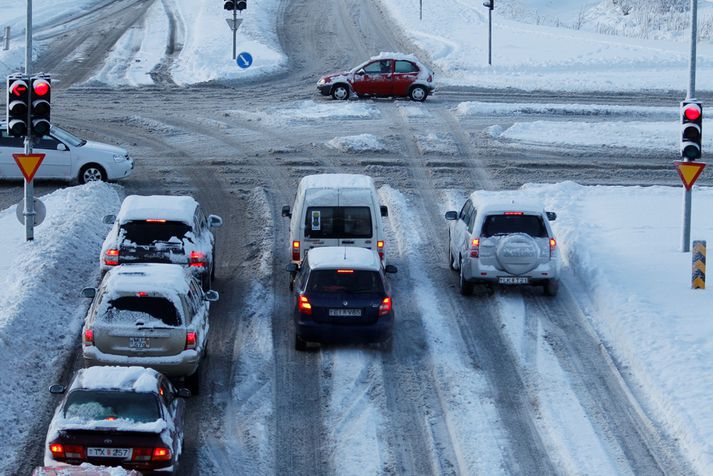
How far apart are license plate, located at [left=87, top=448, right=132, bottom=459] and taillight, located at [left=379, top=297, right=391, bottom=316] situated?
6053 mm

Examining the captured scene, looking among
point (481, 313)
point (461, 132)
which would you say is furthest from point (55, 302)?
point (461, 132)

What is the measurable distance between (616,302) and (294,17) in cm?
4332

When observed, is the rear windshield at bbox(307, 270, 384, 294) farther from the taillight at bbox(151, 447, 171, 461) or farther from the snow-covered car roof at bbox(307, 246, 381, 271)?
the taillight at bbox(151, 447, 171, 461)

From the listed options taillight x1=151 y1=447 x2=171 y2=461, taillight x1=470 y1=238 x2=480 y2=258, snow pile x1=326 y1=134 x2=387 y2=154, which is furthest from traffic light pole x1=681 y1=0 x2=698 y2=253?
taillight x1=151 y1=447 x2=171 y2=461

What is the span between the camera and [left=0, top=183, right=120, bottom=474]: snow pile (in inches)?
650

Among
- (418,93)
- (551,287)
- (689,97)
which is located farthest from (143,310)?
(418,93)

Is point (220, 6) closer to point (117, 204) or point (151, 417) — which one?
point (117, 204)

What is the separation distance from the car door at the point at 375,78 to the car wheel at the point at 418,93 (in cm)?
70

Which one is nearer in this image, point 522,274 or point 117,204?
point 522,274

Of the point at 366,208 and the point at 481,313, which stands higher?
the point at 366,208

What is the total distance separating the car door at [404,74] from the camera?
41.8 meters

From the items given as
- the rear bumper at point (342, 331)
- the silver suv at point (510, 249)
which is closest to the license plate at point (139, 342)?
the rear bumper at point (342, 331)

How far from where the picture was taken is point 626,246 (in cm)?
2433

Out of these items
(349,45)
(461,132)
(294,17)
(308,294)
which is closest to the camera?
(308,294)
